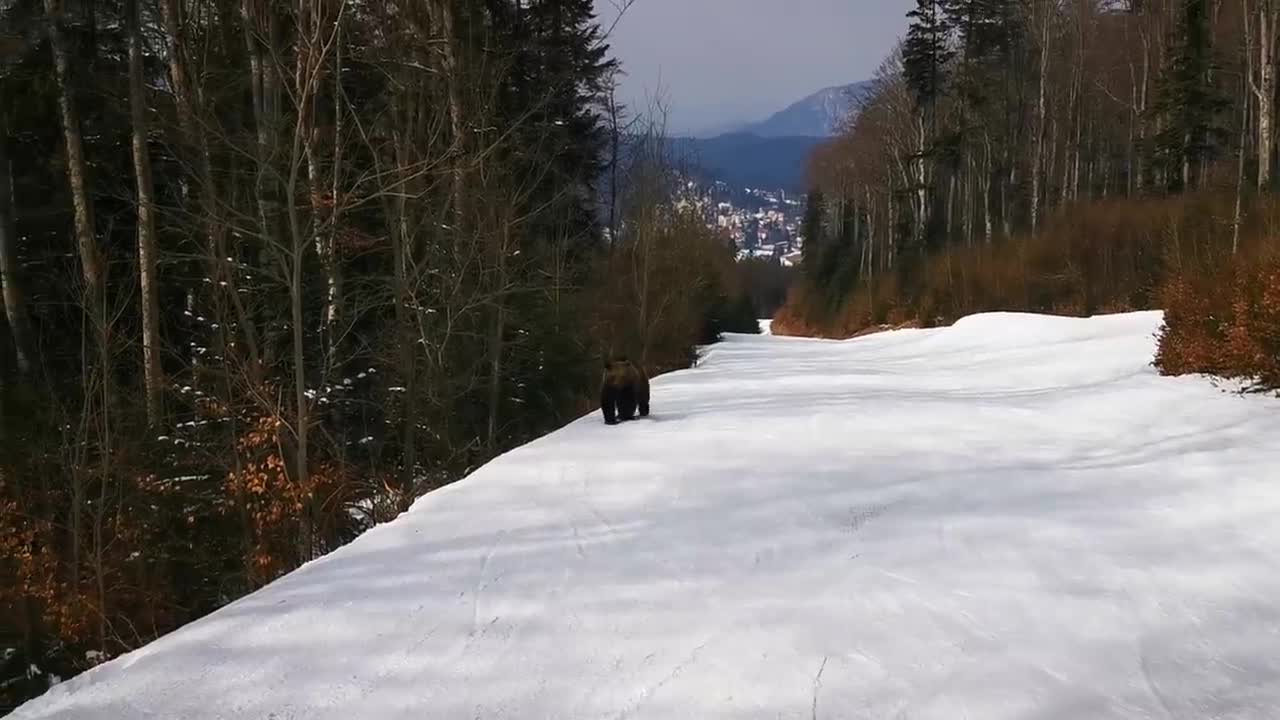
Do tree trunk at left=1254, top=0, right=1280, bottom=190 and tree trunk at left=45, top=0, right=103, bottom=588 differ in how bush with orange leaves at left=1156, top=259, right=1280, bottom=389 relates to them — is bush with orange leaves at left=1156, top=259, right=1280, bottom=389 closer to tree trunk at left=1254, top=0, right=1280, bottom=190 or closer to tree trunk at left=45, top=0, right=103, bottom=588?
tree trunk at left=1254, top=0, right=1280, bottom=190

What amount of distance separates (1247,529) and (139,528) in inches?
428

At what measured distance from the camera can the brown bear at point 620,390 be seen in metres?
8.42

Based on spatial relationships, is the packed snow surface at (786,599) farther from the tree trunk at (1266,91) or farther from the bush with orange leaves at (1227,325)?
the tree trunk at (1266,91)

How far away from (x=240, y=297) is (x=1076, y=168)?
3388cm

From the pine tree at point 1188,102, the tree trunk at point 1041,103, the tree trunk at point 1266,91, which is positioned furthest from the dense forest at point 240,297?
the pine tree at point 1188,102

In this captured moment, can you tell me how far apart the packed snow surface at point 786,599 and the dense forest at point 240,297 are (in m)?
3.78

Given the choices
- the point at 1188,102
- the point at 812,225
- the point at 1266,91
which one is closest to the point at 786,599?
the point at 1266,91

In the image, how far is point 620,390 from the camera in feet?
27.7

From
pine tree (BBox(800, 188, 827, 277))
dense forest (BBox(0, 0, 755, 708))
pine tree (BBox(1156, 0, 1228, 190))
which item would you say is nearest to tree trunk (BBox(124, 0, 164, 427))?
dense forest (BBox(0, 0, 755, 708))

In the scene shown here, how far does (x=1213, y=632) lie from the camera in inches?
117

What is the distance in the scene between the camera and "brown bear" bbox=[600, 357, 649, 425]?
8422 millimetres

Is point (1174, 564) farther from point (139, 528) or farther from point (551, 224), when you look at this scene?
point (551, 224)

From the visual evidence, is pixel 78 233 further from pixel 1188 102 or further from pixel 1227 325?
pixel 1188 102

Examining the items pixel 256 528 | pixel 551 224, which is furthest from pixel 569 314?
pixel 256 528
